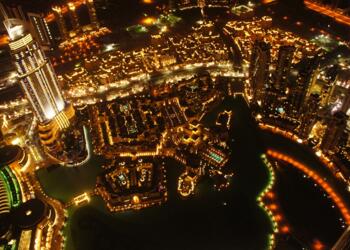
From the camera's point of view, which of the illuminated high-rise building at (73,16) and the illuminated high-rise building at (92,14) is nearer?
the illuminated high-rise building at (73,16)

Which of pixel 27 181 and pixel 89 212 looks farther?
pixel 27 181

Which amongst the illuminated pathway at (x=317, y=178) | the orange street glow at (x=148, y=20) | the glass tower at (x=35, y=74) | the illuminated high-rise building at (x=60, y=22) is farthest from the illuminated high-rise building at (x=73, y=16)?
the illuminated pathway at (x=317, y=178)

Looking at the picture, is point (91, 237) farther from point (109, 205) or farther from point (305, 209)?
point (305, 209)

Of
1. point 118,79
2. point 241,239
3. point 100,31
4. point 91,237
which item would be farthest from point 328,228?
point 100,31

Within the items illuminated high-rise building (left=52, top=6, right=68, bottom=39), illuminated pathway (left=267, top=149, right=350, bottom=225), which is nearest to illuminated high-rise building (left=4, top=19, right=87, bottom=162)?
illuminated high-rise building (left=52, top=6, right=68, bottom=39)

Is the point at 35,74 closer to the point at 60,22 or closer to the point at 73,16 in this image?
the point at 60,22

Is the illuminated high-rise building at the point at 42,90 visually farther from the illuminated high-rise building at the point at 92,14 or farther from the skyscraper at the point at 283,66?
the skyscraper at the point at 283,66

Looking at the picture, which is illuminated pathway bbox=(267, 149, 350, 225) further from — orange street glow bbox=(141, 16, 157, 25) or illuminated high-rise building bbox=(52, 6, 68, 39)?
illuminated high-rise building bbox=(52, 6, 68, 39)

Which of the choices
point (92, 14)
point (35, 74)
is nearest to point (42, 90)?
point (35, 74)
